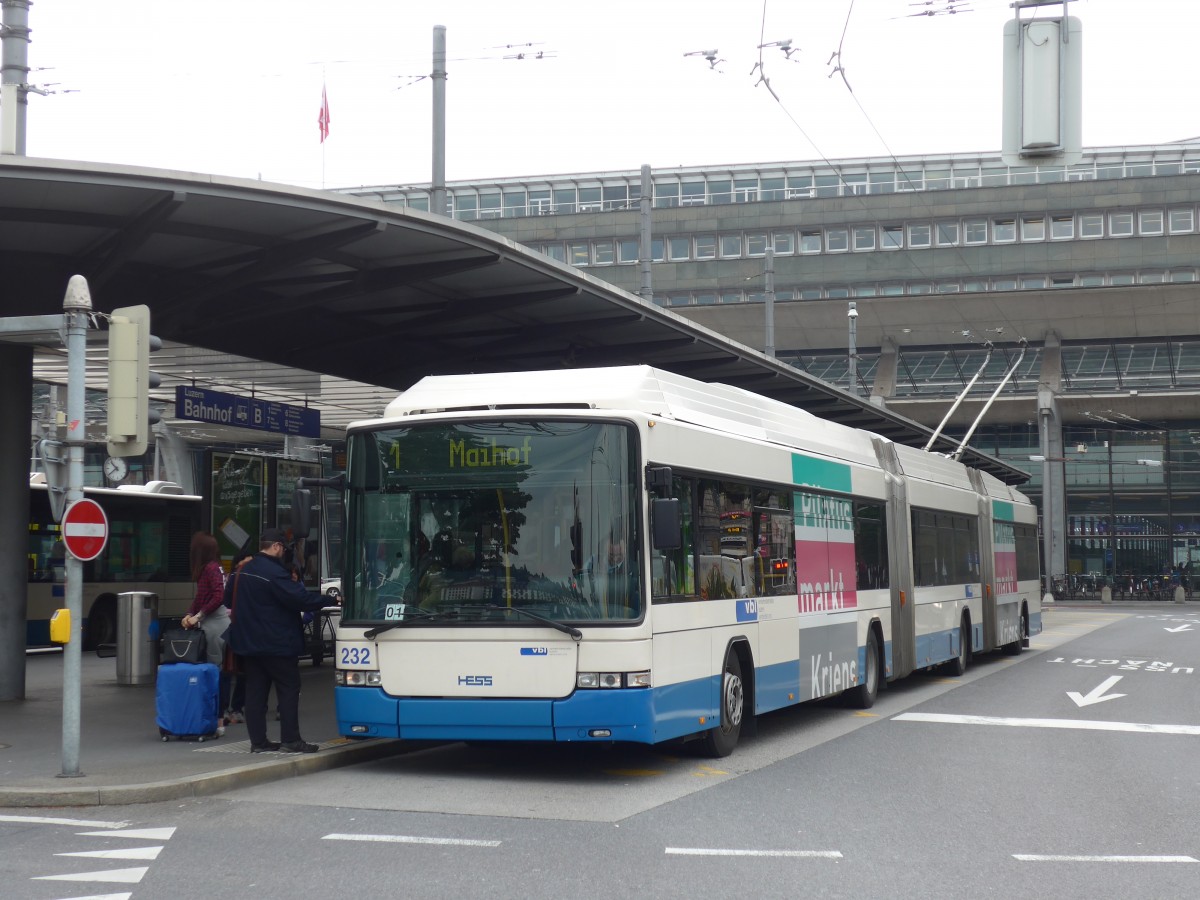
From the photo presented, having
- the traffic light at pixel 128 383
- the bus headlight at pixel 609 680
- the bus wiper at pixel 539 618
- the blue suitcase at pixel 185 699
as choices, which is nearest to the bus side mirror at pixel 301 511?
the traffic light at pixel 128 383

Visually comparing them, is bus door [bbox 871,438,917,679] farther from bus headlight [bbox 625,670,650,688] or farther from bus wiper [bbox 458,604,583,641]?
bus wiper [bbox 458,604,583,641]

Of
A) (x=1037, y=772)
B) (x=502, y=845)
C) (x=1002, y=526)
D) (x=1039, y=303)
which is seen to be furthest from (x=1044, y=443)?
(x=502, y=845)

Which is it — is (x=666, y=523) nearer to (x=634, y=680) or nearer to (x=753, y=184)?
(x=634, y=680)

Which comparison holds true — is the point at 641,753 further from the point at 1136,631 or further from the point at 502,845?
the point at 1136,631

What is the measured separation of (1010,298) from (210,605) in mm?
47364

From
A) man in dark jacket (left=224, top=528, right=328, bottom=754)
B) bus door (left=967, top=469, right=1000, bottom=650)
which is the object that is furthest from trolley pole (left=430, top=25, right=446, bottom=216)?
bus door (left=967, top=469, right=1000, bottom=650)

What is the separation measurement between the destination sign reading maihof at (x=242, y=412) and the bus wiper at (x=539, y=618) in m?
7.01

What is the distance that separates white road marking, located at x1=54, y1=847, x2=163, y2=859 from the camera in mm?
7586

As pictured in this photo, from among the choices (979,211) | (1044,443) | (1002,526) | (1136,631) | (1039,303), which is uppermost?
A: (979,211)

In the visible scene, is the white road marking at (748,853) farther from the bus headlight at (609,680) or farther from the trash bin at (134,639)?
the trash bin at (134,639)

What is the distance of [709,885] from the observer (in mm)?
6996

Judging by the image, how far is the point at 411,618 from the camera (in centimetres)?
1045

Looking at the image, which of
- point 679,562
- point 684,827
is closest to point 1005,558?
A: point 679,562

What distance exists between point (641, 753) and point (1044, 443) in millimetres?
48047
